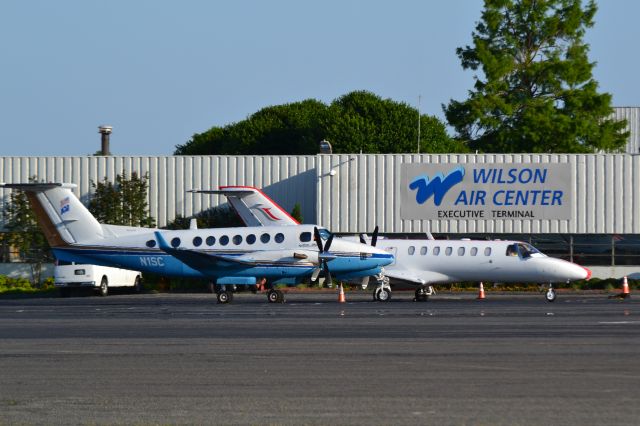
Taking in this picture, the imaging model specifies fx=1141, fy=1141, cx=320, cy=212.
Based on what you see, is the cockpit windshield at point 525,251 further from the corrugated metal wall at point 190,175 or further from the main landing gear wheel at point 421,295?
the corrugated metal wall at point 190,175

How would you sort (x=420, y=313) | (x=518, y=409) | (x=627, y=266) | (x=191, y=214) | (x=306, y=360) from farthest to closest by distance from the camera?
(x=191, y=214), (x=627, y=266), (x=420, y=313), (x=306, y=360), (x=518, y=409)

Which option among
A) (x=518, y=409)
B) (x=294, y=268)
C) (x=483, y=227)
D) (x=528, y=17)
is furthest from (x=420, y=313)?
(x=528, y=17)

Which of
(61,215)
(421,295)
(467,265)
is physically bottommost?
(421,295)

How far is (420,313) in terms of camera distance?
3048 cm

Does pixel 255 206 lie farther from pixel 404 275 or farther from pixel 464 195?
pixel 464 195

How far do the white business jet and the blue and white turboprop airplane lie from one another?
3.53 feet

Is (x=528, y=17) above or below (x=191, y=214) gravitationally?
above

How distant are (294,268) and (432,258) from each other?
4.92m

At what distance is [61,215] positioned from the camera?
132 ft

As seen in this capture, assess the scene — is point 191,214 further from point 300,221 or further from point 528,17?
point 528,17

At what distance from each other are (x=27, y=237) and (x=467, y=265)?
898 inches

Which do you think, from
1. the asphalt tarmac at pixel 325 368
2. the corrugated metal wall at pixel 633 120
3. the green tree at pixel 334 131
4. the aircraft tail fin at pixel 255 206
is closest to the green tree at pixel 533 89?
the green tree at pixel 334 131

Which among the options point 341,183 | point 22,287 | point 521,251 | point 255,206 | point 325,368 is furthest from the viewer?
point 341,183

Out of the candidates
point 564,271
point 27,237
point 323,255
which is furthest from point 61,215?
point 564,271
